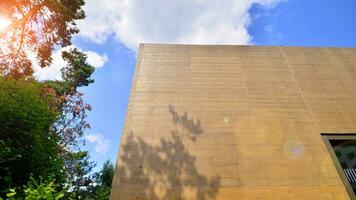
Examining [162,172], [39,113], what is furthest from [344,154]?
[39,113]

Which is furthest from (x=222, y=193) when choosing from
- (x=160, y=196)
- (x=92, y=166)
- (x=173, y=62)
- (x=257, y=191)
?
(x=92, y=166)

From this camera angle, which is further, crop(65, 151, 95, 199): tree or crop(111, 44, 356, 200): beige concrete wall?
crop(65, 151, 95, 199): tree

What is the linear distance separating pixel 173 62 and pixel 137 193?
488cm

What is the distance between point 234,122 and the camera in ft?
22.8

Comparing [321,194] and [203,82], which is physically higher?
[203,82]

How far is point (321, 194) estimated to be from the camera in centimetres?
557

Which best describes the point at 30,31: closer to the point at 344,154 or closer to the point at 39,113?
the point at 39,113

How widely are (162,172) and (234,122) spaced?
8.92 ft

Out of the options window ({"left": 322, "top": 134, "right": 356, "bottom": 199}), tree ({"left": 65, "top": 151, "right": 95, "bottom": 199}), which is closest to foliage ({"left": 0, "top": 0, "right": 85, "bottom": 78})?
tree ({"left": 65, "top": 151, "right": 95, "bottom": 199})

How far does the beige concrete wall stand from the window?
0.60 feet

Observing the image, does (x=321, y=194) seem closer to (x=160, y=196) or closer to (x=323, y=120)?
(x=323, y=120)

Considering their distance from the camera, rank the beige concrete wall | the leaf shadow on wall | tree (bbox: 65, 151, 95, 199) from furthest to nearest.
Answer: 1. tree (bbox: 65, 151, 95, 199)
2. the beige concrete wall
3. the leaf shadow on wall

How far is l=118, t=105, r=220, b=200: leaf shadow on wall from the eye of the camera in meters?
5.46

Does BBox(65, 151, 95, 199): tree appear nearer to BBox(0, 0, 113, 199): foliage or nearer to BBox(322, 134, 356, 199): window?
BBox(0, 0, 113, 199): foliage
